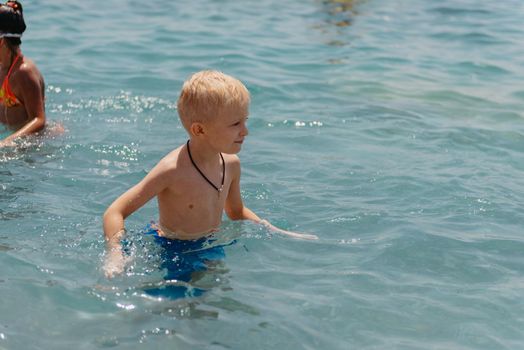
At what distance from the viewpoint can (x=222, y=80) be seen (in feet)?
13.1

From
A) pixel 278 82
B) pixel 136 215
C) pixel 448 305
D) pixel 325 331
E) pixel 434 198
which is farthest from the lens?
pixel 278 82

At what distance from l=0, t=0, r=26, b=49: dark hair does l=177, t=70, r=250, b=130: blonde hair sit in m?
2.76

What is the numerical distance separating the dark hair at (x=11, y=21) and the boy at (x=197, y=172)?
267 cm

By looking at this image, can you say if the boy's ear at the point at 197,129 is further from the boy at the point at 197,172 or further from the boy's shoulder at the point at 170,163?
the boy's shoulder at the point at 170,163

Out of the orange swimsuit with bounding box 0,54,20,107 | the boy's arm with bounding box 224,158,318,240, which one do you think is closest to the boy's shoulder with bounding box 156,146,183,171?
the boy's arm with bounding box 224,158,318,240

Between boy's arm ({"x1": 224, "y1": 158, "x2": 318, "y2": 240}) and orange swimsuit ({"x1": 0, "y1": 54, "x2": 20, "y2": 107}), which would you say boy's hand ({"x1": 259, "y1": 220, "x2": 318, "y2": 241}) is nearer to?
boy's arm ({"x1": 224, "y1": 158, "x2": 318, "y2": 240})

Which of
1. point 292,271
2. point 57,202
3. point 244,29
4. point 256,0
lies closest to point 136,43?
point 244,29

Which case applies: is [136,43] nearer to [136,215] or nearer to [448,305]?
[136,215]

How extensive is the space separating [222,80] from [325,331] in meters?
1.29

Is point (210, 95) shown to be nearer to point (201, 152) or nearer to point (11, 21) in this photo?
point (201, 152)

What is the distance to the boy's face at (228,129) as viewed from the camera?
405 centimetres

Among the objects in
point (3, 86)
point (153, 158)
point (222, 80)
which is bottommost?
point (153, 158)

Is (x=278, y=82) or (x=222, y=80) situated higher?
(x=222, y=80)

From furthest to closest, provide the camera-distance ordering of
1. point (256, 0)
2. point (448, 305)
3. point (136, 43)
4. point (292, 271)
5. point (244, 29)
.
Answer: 1. point (256, 0)
2. point (244, 29)
3. point (136, 43)
4. point (292, 271)
5. point (448, 305)
